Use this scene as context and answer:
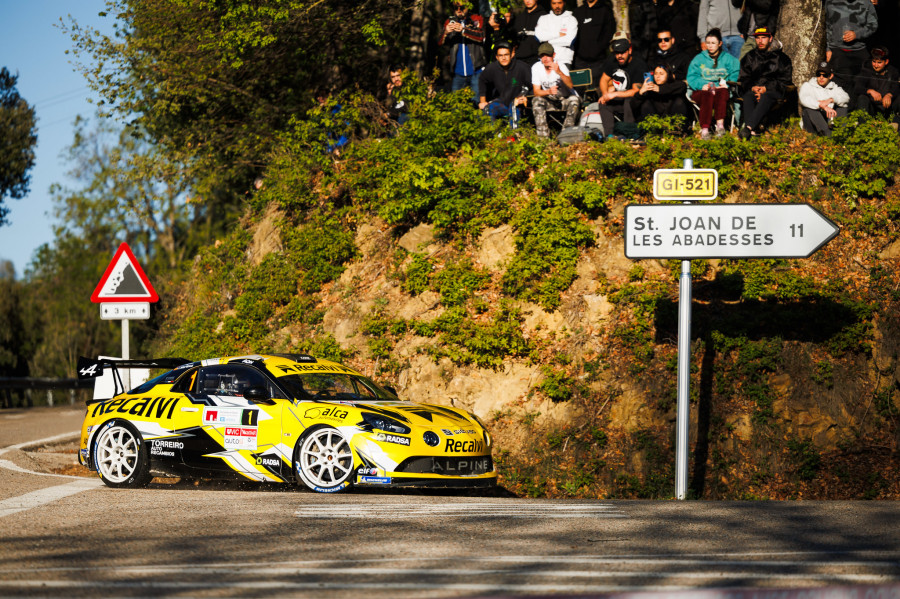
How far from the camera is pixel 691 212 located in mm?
10703

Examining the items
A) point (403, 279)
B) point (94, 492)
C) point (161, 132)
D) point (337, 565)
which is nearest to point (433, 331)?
point (403, 279)

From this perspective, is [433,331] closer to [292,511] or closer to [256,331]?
[256,331]

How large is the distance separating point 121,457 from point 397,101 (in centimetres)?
933

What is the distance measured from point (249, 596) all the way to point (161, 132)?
21906 millimetres

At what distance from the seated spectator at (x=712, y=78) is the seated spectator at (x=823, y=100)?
4.61 ft

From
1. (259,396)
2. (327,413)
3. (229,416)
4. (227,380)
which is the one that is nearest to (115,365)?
(227,380)

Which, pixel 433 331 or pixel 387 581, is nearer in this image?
pixel 387 581

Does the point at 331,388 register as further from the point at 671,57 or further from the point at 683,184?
the point at 671,57

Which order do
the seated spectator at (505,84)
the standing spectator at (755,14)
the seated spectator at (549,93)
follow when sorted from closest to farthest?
1. the seated spectator at (549,93)
2. the seated spectator at (505,84)
3. the standing spectator at (755,14)

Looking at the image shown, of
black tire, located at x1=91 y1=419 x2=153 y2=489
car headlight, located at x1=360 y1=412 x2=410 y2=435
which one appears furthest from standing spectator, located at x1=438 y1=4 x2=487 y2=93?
black tire, located at x1=91 y1=419 x2=153 y2=489

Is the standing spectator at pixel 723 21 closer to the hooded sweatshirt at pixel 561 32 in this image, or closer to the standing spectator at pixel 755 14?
the standing spectator at pixel 755 14

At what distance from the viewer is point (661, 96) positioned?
15938 mm

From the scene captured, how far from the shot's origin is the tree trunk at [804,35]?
1741 cm

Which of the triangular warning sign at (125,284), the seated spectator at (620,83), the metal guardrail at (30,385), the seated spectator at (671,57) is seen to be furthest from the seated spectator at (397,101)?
the metal guardrail at (30,385)
